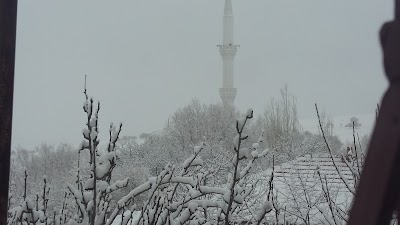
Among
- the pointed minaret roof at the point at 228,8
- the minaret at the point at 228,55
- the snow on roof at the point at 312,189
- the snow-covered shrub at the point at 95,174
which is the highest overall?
the pointed minaret roof at the point at 228,8

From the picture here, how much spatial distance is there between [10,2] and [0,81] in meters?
0.23

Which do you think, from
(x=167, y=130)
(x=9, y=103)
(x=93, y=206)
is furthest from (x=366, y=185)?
(x=167, y=130)

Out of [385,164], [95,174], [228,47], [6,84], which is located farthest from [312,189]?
[228,47]

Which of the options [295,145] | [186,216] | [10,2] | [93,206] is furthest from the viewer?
[295,145]

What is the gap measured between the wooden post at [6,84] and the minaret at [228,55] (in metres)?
47.3

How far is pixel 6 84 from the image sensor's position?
1.69m

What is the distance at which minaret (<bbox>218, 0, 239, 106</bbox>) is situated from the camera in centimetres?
5088

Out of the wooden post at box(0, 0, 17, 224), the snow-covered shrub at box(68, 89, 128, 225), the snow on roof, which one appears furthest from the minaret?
the wooden post at box(0, 0, 17, 224)

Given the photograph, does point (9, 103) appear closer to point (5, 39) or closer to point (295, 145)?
point (5, 39)

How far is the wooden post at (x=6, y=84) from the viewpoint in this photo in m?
1.68

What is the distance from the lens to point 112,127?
273cm

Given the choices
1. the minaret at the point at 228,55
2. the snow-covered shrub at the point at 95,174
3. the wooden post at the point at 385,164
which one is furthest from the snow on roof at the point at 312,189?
the minaret at the point at 228,55

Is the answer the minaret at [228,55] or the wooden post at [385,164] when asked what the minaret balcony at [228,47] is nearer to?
the minaret at [228,55]

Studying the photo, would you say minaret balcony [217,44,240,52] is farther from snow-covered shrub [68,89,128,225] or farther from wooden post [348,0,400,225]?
wooden post [348,0,400,225]
